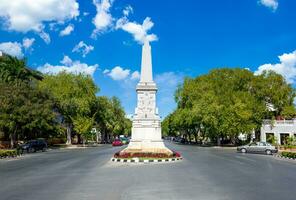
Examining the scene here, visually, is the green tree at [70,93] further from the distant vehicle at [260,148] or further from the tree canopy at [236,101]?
the distant vehicle at [260,148]

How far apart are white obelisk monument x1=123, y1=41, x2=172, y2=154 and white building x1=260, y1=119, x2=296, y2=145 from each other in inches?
1336

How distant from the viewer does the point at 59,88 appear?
237ft

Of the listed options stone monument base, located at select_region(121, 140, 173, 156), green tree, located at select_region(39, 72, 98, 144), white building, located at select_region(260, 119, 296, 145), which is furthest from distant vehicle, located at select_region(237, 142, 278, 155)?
green tree, located at select_region(39, 72, 98, 144)

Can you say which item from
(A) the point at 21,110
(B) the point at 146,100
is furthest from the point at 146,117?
(A) the point at 21,110

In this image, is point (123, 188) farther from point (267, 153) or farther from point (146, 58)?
point (267, 153)

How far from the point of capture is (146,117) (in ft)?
115

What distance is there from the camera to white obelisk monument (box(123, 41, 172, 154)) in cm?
3425

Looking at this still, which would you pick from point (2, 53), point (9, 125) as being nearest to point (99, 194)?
point (9, 125)

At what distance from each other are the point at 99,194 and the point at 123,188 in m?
1.57

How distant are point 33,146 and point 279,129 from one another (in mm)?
37530

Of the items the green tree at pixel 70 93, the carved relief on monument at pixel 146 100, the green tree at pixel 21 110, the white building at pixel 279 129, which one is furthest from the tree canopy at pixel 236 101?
the carved relief on monument at pixel 146 100

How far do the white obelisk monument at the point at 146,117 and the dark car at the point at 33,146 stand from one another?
18.7 meters

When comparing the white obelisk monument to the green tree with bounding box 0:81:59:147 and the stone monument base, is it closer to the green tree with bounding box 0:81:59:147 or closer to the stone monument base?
the stone monument base

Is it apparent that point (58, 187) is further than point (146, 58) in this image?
No
